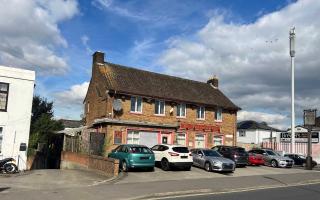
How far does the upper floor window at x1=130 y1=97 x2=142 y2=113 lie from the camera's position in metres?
34.3

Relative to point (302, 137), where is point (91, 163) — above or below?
below

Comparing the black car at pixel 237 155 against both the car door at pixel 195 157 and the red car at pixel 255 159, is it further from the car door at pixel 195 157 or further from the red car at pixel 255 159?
the car door at pixel 195 157

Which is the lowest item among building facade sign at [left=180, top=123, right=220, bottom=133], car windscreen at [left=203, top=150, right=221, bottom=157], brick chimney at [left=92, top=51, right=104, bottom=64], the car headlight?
the car headlight

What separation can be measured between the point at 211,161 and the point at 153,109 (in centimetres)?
1035

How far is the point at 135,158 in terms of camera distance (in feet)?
77.2

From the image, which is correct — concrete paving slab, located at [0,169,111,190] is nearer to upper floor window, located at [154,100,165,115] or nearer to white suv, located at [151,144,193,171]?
white suv, located at [151,144,193,171]

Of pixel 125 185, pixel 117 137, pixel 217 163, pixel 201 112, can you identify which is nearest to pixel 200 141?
pixel 201 112

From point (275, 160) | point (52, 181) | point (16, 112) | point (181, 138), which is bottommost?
point (52, 181)

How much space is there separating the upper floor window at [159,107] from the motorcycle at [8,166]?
44.0ft

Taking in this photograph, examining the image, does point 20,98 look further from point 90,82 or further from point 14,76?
point 90,82

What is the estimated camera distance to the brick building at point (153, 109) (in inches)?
1300

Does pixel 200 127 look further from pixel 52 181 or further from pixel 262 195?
pixel 262 195

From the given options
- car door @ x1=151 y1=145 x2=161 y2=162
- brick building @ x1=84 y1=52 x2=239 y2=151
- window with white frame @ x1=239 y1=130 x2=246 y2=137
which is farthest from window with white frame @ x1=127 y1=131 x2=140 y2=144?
window with white frame @ x1=239 y1=130 x2=246 y2=137

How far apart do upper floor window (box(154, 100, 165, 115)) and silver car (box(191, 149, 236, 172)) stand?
801 cm
